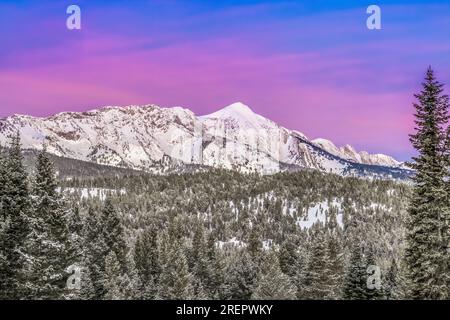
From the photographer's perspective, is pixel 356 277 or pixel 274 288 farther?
pixel 274 288

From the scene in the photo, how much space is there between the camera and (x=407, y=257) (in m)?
32.5

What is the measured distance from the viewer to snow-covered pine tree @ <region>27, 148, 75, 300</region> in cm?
3625

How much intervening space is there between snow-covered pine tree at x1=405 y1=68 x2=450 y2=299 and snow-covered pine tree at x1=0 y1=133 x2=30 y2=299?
24.3 metres

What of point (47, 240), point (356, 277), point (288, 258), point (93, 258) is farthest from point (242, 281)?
point (47, 240)

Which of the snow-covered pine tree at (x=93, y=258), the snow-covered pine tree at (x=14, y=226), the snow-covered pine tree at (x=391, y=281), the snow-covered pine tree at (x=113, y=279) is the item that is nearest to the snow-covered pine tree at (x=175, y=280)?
the snow-covered pine tree at (x=113, y=279)

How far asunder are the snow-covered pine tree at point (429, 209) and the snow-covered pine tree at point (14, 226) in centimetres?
2433

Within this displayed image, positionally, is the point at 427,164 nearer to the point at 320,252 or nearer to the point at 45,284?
the point at 45,284

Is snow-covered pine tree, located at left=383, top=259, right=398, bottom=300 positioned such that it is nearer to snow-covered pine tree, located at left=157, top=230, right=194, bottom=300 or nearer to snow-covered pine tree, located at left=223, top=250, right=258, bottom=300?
snow-covered pine tree, located at left=223, top=250, right=258, bottom=300

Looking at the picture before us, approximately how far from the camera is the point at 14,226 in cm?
3644

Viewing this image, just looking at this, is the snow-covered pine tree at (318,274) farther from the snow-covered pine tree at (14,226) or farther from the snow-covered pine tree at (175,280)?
the snow-covered pine tree at (14,226)

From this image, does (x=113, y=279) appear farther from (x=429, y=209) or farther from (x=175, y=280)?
(x=429, y=209)

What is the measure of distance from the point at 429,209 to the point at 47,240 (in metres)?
24.6

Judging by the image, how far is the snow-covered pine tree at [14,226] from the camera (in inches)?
1396
